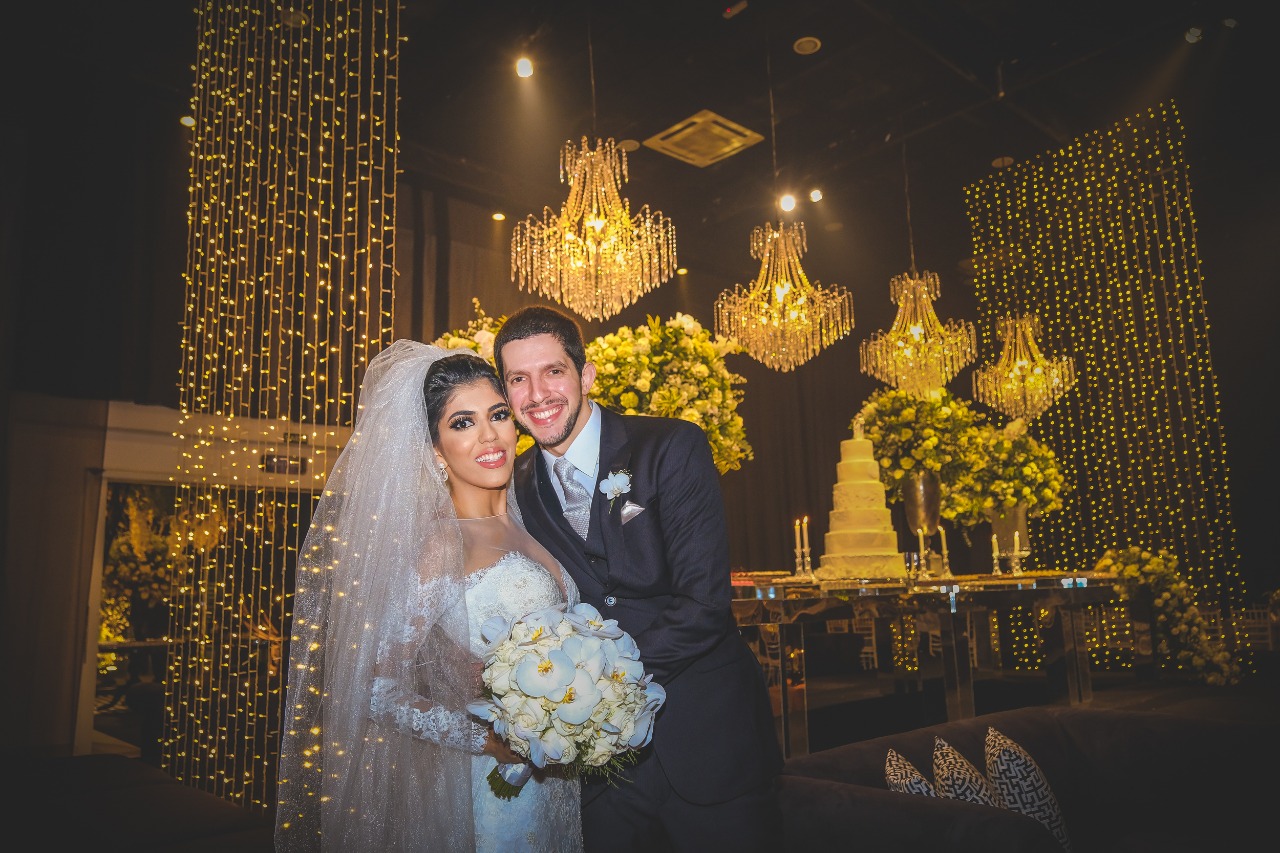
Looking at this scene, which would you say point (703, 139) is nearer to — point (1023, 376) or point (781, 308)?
point (781, 308)

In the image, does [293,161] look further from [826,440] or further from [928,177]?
[826,440]

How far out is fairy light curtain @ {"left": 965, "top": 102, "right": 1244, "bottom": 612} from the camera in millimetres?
8859

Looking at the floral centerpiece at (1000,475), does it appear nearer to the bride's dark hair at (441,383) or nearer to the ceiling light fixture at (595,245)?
the ceiling light fixture at (595,245)

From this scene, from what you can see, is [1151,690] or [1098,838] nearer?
[1098,838]

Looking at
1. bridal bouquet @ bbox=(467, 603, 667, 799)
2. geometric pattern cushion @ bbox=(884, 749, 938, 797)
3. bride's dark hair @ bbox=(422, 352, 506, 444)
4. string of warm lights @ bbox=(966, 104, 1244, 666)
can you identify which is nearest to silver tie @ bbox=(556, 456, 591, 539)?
bride's dark hair @ bbox=(422, 352, 506, 444)

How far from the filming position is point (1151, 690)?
815cm

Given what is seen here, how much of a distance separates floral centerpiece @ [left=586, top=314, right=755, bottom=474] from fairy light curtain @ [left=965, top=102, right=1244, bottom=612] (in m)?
6.93

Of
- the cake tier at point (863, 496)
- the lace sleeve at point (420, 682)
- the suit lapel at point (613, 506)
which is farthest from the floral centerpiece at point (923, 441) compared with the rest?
the lace sleeve at point (420, 682)

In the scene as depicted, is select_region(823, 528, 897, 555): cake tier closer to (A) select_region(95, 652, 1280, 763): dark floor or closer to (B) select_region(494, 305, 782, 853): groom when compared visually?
(A) select_region(95, 652, 1280, 763): dark floor

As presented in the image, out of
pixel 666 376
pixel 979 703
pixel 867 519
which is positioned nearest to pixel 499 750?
pixel 666 376

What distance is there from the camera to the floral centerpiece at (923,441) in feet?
20.3

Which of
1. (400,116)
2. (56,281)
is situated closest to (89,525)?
Result: (56,281)

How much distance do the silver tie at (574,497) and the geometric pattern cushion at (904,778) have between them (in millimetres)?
1365

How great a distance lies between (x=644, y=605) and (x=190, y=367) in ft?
17.3
